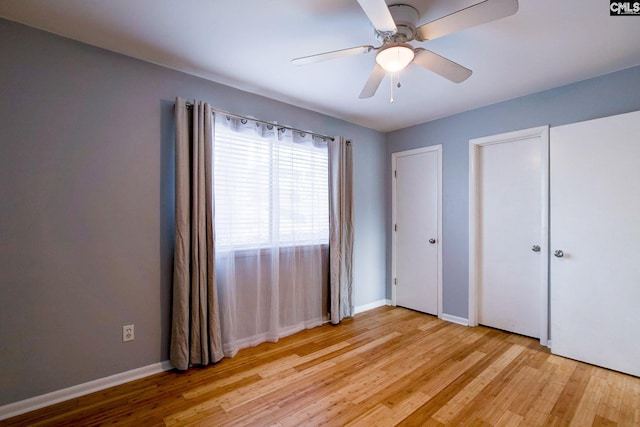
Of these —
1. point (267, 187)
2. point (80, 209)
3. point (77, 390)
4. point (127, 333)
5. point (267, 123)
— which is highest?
point (267, 123)

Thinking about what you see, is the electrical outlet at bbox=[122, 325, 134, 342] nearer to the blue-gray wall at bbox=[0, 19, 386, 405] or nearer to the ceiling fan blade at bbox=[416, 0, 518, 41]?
the blue-gray wall at bbox=[0, 19, 386, 405]

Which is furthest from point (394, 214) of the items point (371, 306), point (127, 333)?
point (127, 333)

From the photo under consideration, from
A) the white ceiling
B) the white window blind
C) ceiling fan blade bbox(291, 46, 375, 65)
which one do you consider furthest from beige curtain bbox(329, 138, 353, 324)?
ceiling fan blade bbox(291, 46, 375, 65)

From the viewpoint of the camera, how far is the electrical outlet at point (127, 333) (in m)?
2.13

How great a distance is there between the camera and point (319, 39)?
1.98 m

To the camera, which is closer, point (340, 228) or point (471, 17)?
point (471, 17)

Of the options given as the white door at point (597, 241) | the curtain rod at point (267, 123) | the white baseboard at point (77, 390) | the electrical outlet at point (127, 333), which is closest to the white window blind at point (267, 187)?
the curtain rod at point (267, 123)

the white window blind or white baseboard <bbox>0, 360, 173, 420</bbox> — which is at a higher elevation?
the white window blind

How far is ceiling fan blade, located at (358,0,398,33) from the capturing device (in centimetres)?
127

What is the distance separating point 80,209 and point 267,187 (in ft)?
4.79

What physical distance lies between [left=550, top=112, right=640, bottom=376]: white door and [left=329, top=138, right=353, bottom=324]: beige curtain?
2.02 metres

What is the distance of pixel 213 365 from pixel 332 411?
1145 millimetres

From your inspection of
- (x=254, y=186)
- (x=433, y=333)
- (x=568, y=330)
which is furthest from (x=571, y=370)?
(x=254, y=186)

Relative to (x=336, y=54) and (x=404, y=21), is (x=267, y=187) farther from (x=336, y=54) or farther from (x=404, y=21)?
(x=404, y=21)
